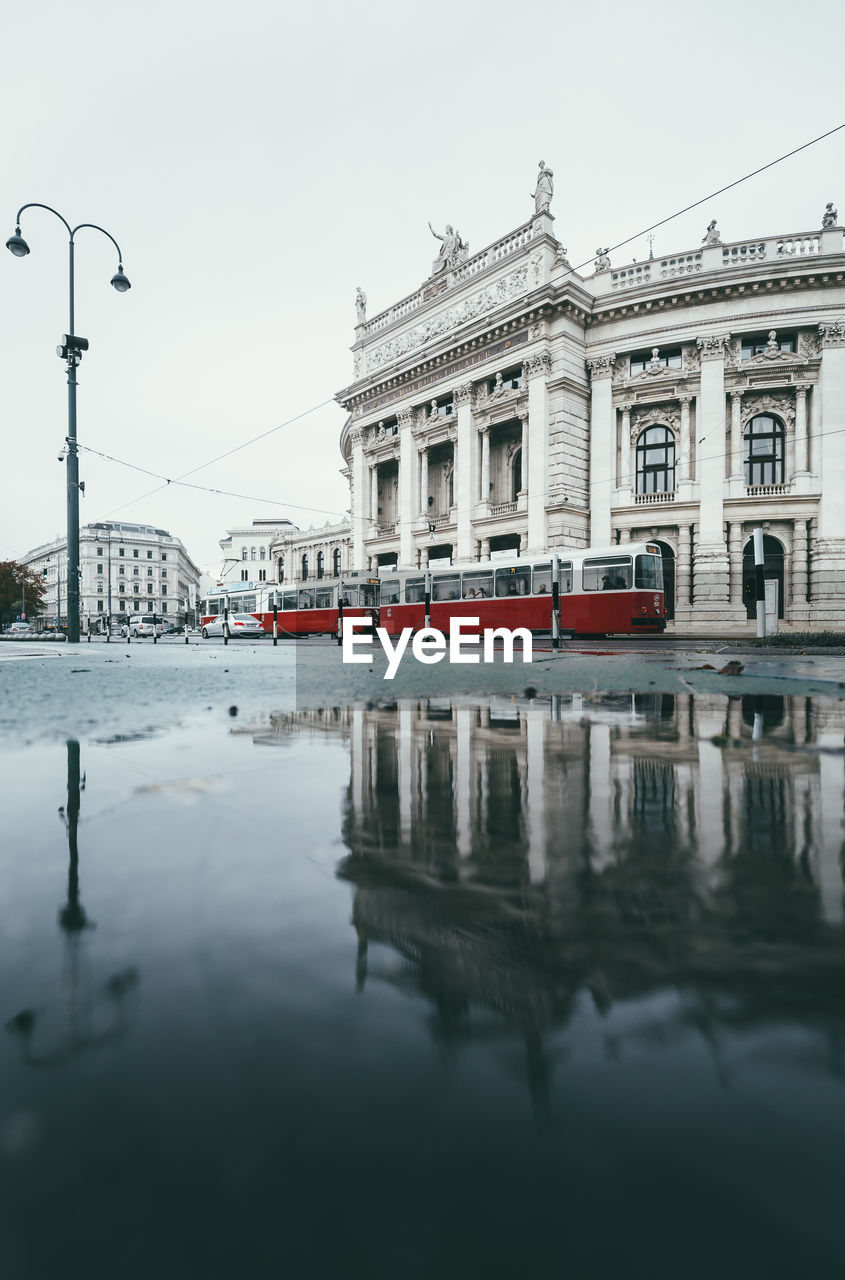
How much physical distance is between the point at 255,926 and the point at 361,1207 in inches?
25.8

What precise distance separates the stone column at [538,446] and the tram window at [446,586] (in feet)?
18.1

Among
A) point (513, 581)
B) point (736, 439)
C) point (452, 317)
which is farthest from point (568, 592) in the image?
point (452, 317)

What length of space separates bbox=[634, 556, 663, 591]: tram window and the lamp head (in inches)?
692

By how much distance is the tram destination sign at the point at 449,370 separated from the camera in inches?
1146

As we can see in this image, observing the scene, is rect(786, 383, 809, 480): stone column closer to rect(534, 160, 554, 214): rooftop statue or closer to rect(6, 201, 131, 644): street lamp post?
rect(534, 160, 554, 214): rooftop statue

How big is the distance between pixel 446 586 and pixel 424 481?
1231cm

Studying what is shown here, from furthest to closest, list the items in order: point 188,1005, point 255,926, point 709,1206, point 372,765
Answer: point 372,765, point 255,926, point 188,1005, point 709,1206

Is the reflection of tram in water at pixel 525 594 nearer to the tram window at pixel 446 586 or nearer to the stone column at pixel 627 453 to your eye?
the tram window at pixel 446 586

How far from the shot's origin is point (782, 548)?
25250mm

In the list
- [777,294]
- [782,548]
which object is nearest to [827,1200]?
[782,548]

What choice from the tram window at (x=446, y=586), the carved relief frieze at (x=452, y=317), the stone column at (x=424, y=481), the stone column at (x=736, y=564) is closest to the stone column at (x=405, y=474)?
the stone column at (x=424, y=481)

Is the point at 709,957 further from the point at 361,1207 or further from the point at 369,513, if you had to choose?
the point at 369,513

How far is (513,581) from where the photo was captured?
21562 mm

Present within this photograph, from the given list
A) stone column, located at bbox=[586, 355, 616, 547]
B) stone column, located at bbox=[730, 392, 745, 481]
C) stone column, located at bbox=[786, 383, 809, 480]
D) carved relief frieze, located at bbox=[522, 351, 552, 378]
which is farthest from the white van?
stone column, located at bbox=[786, 383, 809, 480]
